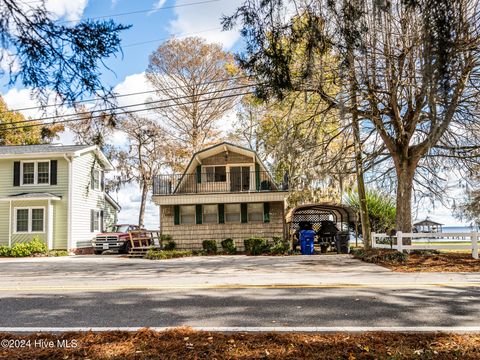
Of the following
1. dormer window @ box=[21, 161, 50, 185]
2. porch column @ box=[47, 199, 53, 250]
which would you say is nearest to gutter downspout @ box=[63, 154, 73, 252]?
porch column @ box=[47, 199, 53, 250]

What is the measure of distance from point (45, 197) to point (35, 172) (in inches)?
103

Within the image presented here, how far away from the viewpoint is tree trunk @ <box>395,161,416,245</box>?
16406mm

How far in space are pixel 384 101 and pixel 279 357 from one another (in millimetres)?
Answer: 13361

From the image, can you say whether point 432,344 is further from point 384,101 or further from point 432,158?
point 432,158

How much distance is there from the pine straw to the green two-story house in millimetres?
21452

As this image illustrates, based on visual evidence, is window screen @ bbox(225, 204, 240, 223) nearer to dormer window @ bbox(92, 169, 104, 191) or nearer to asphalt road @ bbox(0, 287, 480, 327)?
dormer window @ bbox(92, 169, 104, 191)

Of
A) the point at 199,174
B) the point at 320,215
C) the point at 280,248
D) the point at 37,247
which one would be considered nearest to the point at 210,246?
the point at 280,248

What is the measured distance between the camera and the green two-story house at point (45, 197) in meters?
24.5

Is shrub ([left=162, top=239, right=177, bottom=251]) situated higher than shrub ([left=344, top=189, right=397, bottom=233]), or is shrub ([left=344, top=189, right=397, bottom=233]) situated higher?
shrub ([left=344, top=189, right=397, bottom=233])

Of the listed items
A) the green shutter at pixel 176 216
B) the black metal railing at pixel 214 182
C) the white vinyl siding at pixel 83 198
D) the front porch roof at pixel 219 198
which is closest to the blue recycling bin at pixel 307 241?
the front porch roof at pixel 219 198

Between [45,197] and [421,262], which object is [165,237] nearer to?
[45,197]

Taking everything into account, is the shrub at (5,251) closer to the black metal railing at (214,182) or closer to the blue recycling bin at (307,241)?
the black metal railing at (214,182)

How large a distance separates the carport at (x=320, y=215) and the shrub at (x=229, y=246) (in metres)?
3.18

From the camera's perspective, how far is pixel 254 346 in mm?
4219
